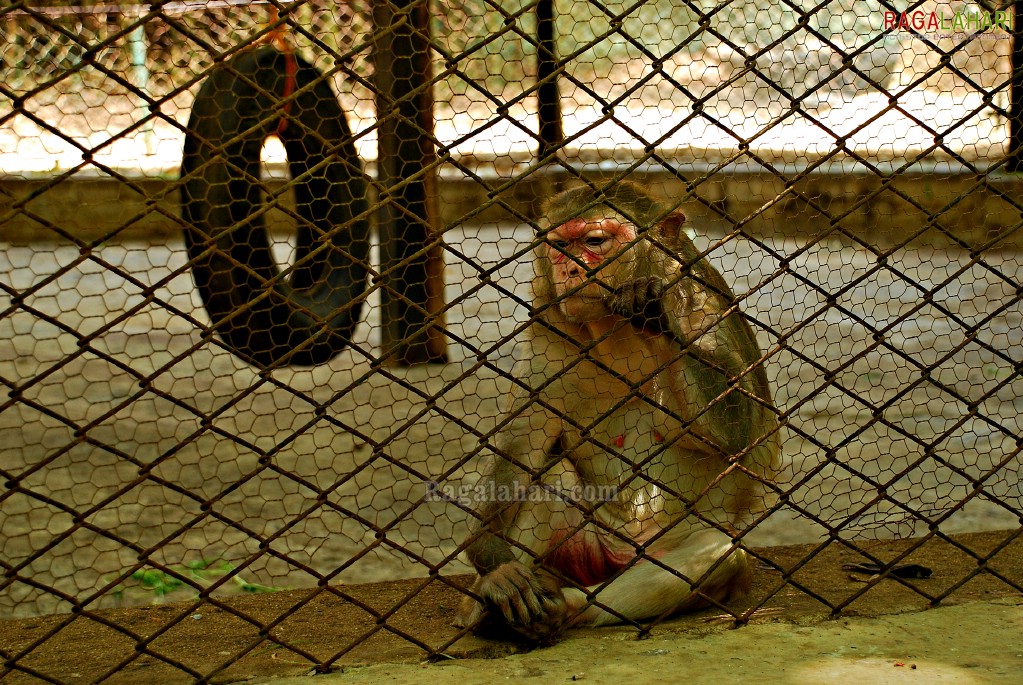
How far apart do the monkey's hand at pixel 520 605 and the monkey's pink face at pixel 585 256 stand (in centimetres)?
75

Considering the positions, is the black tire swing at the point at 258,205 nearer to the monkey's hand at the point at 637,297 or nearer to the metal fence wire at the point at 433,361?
the metal fence wire at the point at 433,361

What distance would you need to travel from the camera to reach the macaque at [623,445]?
2791mm

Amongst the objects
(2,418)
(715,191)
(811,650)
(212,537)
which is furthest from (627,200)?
(715,191)

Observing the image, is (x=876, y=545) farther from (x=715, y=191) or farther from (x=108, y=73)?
(x=715, y=191)

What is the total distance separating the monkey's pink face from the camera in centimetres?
304

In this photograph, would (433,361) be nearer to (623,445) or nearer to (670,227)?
(623,445)

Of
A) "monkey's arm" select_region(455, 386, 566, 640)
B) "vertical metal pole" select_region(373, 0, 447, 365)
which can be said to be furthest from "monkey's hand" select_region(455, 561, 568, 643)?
"vertical metal pole" select_region(373, 0, 447, 365)

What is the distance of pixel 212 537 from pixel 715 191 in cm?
555

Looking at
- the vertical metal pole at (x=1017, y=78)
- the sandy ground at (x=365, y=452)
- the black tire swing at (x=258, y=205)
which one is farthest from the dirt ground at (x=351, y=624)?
the vertical metal pole at (x=1017, y=78)

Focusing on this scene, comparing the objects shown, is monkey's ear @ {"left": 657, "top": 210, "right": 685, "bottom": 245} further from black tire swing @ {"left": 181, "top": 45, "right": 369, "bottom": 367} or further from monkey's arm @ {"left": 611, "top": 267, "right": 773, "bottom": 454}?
black tire swing @ {"left": 181, "top": 45, "right": 369, "bottom": 367}

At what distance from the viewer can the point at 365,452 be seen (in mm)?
5160

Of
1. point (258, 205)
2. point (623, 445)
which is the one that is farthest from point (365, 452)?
point (623, 445)

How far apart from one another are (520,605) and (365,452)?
258cm

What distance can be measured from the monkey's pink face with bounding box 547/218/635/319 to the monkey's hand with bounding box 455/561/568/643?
752 mm
